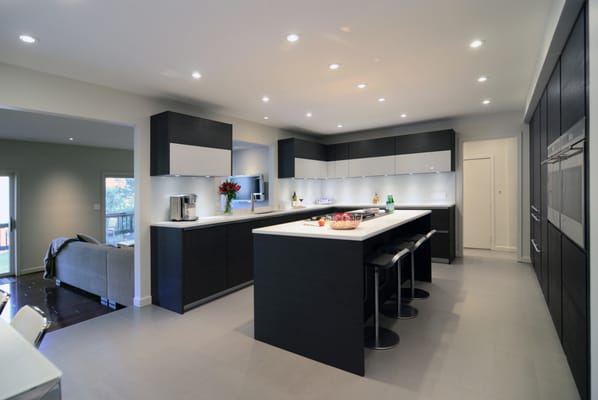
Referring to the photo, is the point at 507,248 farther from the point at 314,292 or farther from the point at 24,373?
the point at 24,373

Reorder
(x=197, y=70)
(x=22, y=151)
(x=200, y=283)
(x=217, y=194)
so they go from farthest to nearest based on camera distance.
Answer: (x=22, y=151) → (x=217, y=194) → (x=200, y=283) → (x=197, y=70)

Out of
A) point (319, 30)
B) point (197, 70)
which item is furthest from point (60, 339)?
point (319, 30)

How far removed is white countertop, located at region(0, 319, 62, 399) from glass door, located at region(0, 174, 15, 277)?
6.44m

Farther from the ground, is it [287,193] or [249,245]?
[287,193]

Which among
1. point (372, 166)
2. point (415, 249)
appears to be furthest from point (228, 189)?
point (372, 166)

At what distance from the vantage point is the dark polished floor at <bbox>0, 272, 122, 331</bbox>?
3682 millimetres

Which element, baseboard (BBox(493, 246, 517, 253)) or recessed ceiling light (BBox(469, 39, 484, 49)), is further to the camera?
baseboard (BBox(493, 246, 517, 253))

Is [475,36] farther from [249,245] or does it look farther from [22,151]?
[22,151]

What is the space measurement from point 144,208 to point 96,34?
202cm

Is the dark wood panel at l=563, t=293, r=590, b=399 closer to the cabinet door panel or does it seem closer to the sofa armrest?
the cabinet door panel

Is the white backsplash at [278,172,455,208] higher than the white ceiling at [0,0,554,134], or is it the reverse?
the white ceiling at [0,0,554,134]

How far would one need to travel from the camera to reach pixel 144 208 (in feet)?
12.7

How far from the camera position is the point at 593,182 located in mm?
1587

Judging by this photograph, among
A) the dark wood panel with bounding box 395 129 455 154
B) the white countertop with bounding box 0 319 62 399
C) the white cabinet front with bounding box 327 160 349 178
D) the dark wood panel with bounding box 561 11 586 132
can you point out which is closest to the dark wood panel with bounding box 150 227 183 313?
the white countertop with bounding box 0 319 62 399
